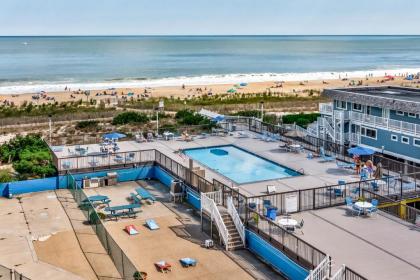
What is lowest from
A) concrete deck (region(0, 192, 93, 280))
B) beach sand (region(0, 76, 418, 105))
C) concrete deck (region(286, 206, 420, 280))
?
concrete deck (region(0, 192, 93, 280))

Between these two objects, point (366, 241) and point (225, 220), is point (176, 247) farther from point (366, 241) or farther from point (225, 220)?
point (366, 241)

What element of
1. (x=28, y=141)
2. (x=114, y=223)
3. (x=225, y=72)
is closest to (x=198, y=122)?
(x=28, y=141)

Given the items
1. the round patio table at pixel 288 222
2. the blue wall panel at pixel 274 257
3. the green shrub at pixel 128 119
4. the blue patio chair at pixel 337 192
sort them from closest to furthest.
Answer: the blue wall panel at pixel 274 257 → the round patio table at pixel 288 222 → the blue patio chair at pixel 337 192 → the green shrub at pixel 128 119

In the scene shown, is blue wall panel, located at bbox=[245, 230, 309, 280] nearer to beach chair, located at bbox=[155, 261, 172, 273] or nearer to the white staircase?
the white staircase

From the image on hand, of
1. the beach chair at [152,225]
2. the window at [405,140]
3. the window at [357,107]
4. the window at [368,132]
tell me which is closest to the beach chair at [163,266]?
the beach chair at [152,225]

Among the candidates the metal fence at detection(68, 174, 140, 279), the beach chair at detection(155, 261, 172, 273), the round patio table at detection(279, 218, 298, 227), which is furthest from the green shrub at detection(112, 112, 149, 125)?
the beach chair at detection(155, 261, 172, 273)

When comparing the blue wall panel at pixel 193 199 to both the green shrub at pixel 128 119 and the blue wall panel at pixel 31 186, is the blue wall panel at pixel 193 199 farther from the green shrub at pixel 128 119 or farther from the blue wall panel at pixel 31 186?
the green shrub at pixel 128 119
